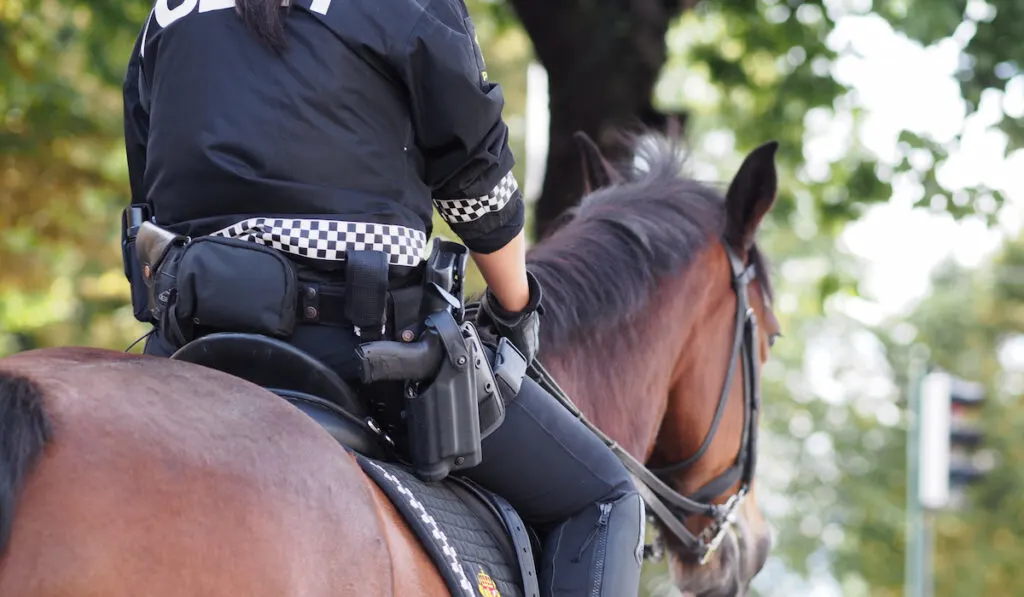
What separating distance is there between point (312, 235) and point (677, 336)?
1.69 meters

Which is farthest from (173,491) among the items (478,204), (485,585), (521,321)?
(521,321)

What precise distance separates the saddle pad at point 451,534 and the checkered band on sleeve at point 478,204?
606 mm

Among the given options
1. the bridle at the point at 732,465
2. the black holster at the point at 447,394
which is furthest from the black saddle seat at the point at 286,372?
the bridle at the point at 732,465

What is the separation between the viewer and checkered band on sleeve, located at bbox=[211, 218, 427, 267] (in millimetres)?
2426

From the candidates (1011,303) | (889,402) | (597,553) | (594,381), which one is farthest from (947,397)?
(1011,303)

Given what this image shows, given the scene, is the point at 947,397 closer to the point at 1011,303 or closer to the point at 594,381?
the point at 594,381

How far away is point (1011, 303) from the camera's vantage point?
98.1 feet

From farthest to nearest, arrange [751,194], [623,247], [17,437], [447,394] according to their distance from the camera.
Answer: [751,194]
[623,247]
[447,394]
[17,437]

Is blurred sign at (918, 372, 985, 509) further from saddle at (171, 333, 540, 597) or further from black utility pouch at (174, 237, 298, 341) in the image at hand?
black utility pouch at (174, 237, 298, 341)

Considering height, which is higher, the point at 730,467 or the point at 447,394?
the point at 447,394

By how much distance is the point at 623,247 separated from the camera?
12.0 ft

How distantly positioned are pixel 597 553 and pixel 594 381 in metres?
0.89

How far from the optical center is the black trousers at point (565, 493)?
2.70 metres

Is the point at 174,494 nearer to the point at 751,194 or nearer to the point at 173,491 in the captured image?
the point at 173,491
